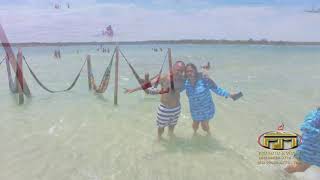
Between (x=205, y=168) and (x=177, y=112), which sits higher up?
(x=177, y=112)

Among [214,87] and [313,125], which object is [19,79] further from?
[313,125]

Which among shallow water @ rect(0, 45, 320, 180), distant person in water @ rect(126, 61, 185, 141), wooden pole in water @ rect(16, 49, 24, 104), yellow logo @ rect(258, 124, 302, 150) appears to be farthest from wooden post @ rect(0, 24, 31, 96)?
yellow logo @ rect(258, 124, 302, 150)

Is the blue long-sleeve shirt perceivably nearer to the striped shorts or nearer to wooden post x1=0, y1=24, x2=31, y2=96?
the striped shorts

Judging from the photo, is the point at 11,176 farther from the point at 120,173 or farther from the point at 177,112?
the point at 177,112

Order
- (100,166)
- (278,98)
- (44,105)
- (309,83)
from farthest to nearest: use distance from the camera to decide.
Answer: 1. (309,83)
2. (278,98)
3. (44,105)
4. (100,166)

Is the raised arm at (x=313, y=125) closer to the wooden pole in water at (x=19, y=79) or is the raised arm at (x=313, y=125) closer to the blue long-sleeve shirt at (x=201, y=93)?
the blue long-sleeve shirt at (x=201, y=93)

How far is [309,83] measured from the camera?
2150cm

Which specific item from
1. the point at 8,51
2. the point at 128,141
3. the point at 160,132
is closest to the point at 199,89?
the point at 160,132

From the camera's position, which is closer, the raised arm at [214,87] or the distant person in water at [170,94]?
the raised arm at [214,87]

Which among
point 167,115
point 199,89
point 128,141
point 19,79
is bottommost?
point 128,141

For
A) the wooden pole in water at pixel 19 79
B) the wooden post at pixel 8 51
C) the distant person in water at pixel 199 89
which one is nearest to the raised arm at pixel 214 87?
the distant person in water at pixel 199 89

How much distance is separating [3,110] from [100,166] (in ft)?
23.7

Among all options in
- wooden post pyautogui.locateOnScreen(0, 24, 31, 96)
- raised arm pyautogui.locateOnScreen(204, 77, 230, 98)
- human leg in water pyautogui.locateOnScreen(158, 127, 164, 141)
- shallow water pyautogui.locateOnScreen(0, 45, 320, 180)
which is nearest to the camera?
shallow water pyautogui.locateOnScreen(0, 45, 320, 180)

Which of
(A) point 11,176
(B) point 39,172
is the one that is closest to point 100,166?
(B) point 39,172
